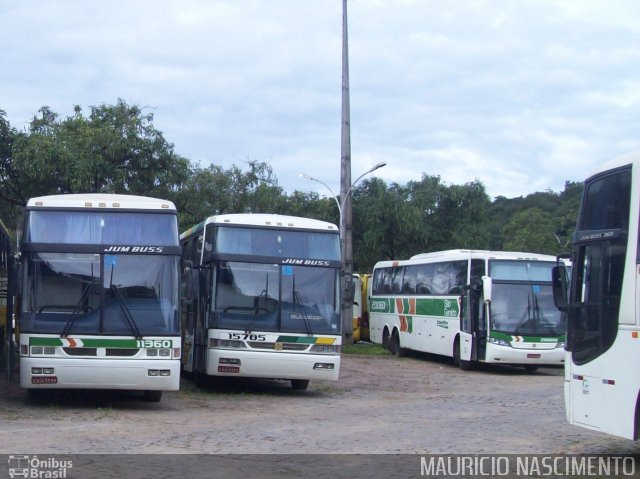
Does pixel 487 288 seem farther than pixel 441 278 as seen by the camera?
No

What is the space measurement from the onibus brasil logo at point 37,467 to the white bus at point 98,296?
4165 millimetres

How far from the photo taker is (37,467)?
9.24 m

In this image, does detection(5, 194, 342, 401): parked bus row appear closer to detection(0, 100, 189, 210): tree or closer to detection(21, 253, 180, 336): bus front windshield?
detection(21, 253, 180, 336): bus front windshield

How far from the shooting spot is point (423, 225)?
4469cm

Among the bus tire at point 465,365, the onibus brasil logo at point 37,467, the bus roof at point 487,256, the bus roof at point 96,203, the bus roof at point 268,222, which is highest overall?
the bus roof at point 96,203

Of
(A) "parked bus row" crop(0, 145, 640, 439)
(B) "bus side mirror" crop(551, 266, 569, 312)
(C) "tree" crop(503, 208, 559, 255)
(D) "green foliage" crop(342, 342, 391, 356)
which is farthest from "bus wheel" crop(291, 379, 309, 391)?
(C) "tree" crop(503, 208, 559, 255)

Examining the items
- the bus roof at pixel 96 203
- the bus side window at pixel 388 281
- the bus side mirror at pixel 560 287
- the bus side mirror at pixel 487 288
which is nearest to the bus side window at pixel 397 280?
the bus side window at pixel 388 281

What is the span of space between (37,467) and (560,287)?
6.29 metres

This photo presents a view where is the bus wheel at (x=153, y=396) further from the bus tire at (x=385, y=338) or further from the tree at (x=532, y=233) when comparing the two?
the tree at (x=532, y=233)

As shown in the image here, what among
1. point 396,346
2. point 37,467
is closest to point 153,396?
point 37,467

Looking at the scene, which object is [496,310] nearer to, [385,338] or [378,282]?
[385,338]

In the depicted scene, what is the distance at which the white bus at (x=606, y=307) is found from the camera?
955 centimetres

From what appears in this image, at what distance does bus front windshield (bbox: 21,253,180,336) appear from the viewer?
1410 centimetres

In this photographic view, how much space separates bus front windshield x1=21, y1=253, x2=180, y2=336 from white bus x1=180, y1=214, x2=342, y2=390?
7.26ft
